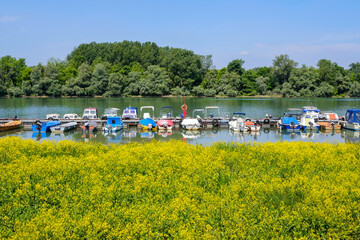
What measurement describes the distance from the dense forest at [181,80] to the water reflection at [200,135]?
90.7 m

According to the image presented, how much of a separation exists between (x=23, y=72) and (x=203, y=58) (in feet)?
313

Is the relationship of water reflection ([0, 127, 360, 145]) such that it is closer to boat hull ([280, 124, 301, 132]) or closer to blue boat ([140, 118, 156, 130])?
blue boat ([140, 118, 156, 130])

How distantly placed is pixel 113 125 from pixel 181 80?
102 meters

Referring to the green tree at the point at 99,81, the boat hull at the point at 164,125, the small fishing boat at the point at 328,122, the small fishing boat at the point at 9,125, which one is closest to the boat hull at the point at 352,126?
the small fishing boat at the point at 328,122

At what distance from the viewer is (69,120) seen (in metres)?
58.9

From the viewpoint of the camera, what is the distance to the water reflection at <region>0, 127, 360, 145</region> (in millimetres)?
44875

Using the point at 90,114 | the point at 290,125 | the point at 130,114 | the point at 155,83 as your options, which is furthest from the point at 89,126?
the point at 155,83

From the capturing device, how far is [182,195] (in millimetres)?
11008

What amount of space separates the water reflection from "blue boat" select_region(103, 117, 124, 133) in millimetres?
902

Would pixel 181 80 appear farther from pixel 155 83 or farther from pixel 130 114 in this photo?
pixel 130 114

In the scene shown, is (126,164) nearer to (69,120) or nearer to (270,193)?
(270,193)

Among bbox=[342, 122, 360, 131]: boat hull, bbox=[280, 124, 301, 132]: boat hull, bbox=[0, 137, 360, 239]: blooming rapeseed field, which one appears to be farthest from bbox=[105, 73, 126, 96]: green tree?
bbox=[0, 137, 360, 239]: blooming rapeseed field

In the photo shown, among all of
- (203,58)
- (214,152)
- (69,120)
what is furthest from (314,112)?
(203,58)

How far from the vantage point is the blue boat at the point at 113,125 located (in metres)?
51.1
